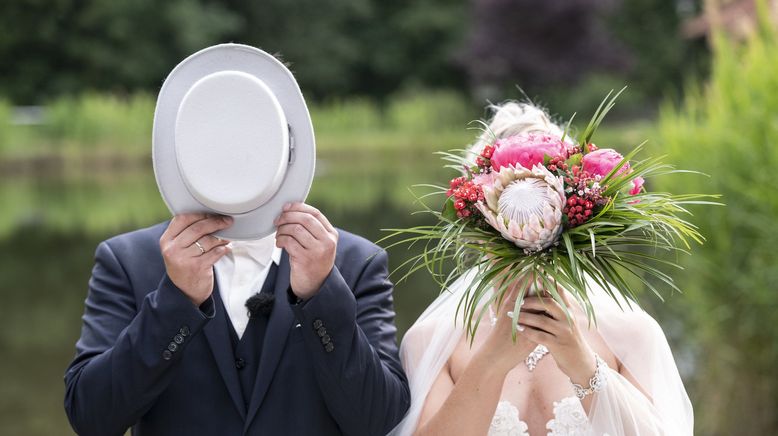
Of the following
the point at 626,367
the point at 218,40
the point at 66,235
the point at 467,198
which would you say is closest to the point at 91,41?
the point at 218,40

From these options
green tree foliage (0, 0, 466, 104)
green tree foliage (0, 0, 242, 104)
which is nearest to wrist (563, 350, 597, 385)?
green tree foliage (0, 0, 466, 104)

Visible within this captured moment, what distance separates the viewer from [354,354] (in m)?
2.13

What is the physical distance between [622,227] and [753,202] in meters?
3.66

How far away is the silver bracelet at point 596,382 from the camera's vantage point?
234 centimetres

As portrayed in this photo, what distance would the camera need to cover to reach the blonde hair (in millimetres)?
2623

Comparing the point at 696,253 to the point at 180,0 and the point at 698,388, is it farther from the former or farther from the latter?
the point at 180,0

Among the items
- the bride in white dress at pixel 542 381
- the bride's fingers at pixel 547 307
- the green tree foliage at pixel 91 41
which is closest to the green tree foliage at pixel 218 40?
the green tree foliage at pixel 91 41

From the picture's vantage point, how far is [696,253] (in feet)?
19.0

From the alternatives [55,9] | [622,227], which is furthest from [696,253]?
[55,9]

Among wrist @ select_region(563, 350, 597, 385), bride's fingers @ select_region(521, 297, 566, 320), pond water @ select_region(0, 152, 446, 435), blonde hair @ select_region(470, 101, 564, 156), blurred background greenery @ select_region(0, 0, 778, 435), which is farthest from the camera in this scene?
pond water @ select_region(0, 152, 446, 435)

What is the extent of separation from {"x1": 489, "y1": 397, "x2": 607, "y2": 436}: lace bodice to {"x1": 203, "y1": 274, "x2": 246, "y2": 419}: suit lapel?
688mm

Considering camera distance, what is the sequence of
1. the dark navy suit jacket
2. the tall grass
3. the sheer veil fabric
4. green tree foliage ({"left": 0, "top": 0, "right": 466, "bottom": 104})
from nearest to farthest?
the dark navy suit jacket < the sheer veil fabric < the tall grass < green tree foliage ({"left": 0, "top": 0, "right": 466, "bottom": 104})

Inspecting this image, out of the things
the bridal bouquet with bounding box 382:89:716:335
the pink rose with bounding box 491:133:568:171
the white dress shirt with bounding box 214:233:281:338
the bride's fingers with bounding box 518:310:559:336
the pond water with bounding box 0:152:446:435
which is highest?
the pink rose with bounding box 491:133:568:171

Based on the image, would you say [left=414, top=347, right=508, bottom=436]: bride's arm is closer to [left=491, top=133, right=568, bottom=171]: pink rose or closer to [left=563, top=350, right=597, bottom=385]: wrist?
[left=563, top=350, right=597, bottom=385]: wrist
